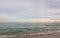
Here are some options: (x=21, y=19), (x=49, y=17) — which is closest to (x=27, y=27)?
(x=21, y=19)

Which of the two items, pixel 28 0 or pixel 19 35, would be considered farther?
pixel 28 0

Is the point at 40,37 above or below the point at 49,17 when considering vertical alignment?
below

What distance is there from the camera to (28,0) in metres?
0.80

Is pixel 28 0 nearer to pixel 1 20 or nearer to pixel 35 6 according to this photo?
pixel 35 6

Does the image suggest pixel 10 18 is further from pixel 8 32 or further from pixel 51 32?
pixel 51 32

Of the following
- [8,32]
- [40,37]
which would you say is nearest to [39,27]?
[40,37]

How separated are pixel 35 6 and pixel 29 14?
0.08 m

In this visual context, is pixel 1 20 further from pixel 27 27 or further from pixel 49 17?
pixel 49 17

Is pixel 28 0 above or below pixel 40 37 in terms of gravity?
above

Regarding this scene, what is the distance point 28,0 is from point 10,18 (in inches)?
7.7

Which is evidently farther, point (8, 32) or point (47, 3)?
point (47, 3)

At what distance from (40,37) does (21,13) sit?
21 centimetres

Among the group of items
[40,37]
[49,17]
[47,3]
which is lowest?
[40,37]

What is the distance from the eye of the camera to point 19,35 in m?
0.65
